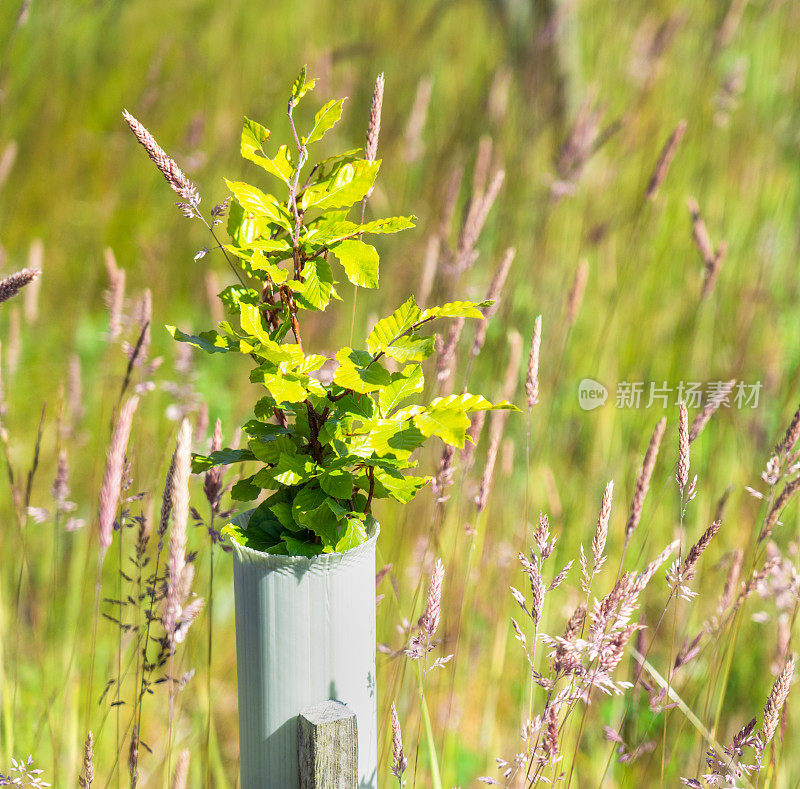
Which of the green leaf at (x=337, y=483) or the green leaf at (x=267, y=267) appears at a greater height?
the green leaf at (x=267, y=267)

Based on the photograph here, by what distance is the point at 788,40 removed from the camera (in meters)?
2.11

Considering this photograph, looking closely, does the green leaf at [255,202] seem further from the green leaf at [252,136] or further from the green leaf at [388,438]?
the green leaf at [388,438]

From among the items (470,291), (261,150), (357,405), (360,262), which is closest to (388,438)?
(357,405)

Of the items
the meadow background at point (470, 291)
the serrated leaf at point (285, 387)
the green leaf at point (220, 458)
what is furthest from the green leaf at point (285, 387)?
the meadow background at point (470, 291)

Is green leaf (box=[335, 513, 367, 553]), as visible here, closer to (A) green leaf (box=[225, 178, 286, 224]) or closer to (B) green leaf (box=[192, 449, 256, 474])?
(B) green leaf (box=[192, 449, 256, 474])

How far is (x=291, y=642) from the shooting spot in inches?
24.4

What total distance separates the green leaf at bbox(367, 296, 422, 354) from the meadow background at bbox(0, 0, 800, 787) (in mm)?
418

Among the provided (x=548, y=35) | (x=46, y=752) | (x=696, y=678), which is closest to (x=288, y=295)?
(x=46, y=752)

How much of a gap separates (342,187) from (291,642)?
0.36 m

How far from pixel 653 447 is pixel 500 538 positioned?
0.61 m

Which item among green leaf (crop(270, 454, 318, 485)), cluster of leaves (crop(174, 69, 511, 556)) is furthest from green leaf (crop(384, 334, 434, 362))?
green leaf (crop(270, 454, 318, 485))

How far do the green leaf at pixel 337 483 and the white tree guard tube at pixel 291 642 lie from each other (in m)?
0.05

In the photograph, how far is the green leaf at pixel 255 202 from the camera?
1.98ft

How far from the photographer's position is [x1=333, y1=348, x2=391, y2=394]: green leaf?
0.58 m
